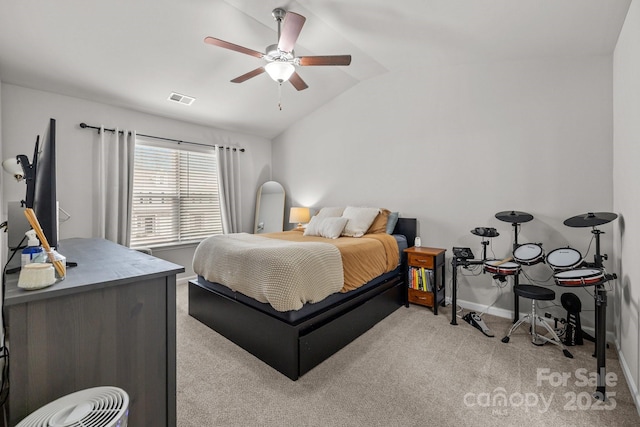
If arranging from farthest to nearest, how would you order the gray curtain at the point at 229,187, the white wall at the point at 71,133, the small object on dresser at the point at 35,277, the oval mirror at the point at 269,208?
the oval mirror at the point at 269,208, the gray curtain at the point at 229,187, the white wall at the point at 71,133, the small object on dresser at the point at 35,277

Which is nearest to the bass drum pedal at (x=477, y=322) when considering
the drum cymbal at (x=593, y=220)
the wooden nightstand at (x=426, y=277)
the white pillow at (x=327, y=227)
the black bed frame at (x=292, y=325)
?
the wooden nightstand at (x=426, y=277)

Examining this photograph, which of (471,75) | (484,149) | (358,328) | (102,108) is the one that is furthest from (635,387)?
(102,108)

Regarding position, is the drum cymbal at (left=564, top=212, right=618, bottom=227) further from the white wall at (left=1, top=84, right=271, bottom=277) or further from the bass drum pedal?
the white wall at (left=1, top=84, right=271, bottom=277)

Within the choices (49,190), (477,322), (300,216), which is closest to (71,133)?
(49,190)

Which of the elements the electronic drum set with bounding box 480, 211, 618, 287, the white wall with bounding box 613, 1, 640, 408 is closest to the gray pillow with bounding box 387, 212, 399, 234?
the electronic drum set with bounding box 480, 211, 618, 287

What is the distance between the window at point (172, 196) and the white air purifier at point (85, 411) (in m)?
3.39

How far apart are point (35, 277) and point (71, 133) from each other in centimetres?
330

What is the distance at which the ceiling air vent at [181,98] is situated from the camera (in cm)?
360

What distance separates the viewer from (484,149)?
316 cm

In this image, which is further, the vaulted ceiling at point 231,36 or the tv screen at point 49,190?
the vaulted ceiling at point 231,36

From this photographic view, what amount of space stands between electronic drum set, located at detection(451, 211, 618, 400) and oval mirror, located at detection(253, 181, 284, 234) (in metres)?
3.06

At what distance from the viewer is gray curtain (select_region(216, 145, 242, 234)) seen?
15.2 feet

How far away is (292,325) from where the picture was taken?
2012 mm

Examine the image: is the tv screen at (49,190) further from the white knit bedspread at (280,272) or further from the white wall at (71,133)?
the white wall at (71,133)
